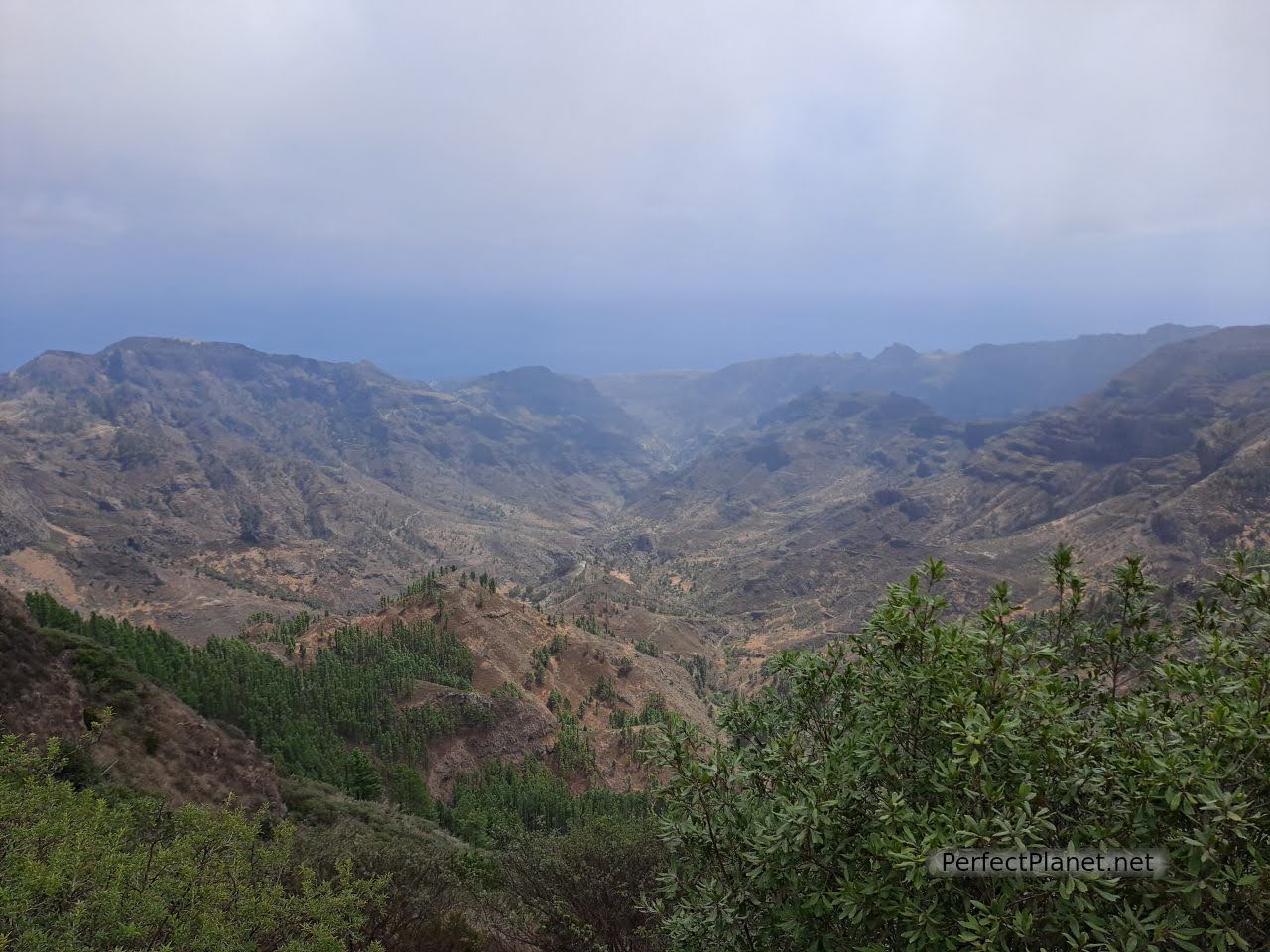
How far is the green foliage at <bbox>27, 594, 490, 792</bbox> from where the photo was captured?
254ft

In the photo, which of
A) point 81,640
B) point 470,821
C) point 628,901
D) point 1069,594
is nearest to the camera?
point 1069,594

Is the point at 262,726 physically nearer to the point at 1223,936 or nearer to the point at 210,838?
the point at 210,838

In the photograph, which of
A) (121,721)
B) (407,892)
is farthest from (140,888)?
(121,721)

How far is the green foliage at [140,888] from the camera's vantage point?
13719 mm

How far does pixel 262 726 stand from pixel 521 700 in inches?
1565

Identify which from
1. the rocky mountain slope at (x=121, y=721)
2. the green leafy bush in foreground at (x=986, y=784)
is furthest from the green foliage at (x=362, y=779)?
the green leafy bush in foreground at (x=986, y=784)

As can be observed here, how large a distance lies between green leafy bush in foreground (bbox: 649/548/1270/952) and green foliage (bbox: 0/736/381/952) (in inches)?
459

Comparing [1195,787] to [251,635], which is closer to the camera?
[1195,787]

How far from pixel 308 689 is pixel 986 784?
10391 centimetres

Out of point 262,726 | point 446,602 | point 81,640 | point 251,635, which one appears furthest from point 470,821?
point 251,635

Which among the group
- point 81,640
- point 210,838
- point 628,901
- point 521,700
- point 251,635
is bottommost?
point 521,700

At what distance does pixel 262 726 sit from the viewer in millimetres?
79312

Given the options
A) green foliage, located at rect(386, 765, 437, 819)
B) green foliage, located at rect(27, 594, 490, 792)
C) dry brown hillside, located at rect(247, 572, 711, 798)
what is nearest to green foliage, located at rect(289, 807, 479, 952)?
green foliage, located at rect(386, 765, 437, 819)

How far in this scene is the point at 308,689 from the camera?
93.6m
